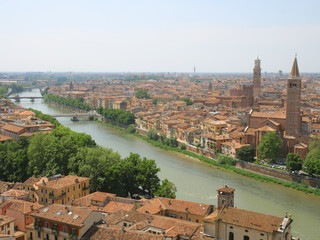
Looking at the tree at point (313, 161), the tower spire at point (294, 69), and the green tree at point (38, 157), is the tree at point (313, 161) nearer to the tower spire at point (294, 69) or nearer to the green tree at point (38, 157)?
the tower spire at point (294, 69)

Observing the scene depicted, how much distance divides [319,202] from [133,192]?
6.44 m

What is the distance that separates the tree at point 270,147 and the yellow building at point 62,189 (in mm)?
8584

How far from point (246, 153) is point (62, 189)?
9171 mm

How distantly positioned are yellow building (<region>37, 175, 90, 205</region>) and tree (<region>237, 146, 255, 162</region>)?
8091 millimetres

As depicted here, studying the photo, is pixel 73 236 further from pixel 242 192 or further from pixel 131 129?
pixel 131 129

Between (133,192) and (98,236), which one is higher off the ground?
(98,236)

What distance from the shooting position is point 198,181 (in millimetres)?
14602

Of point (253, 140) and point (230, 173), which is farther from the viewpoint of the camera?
point (253, 140)

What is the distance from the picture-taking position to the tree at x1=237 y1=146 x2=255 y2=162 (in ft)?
54.2

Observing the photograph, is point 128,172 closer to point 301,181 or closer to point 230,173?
point 230,173

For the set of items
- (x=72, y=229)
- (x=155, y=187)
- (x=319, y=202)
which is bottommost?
(x=319, y=202)

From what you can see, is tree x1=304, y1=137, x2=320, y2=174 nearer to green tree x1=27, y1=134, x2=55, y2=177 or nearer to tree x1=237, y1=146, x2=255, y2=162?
tree x1=237, y1=146, x2=255, y2=162

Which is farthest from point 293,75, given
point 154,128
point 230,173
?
point 154,128

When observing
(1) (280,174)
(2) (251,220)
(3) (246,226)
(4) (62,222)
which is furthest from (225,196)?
(1) (280,174)
